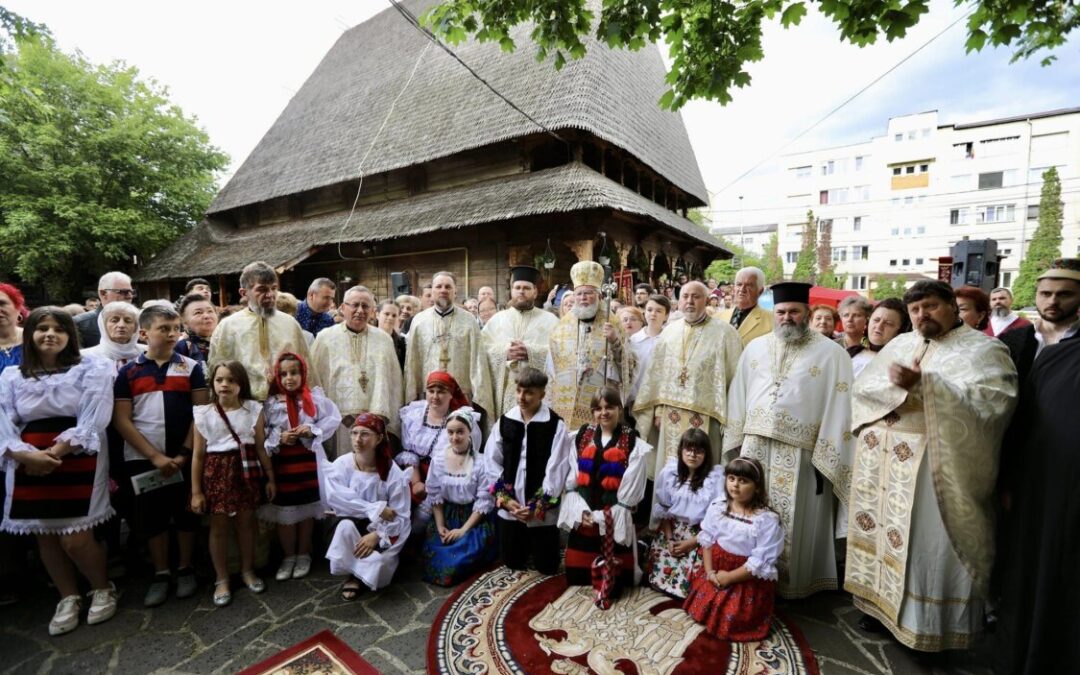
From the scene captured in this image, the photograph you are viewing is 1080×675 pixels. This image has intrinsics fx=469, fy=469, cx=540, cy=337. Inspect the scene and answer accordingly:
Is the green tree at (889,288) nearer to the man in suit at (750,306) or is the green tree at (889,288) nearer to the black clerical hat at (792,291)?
the man in suit at (750,306)

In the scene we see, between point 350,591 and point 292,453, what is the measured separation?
1162mm

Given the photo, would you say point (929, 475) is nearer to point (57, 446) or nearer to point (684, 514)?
point (684, 514)

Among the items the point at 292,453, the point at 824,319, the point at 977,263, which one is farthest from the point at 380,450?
the point at 977,263

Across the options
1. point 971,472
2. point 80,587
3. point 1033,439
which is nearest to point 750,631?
point 971,472

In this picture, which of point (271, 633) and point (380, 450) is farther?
point (380, 450)

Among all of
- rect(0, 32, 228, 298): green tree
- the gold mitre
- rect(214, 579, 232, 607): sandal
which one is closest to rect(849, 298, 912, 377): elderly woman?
the gold mitre

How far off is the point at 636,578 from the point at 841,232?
46146mm

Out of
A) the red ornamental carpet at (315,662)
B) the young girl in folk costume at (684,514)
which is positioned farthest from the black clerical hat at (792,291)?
the red ornamental carpet at (315,662)

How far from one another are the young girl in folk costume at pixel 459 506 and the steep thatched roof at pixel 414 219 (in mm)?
7716

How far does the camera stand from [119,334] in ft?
11.9

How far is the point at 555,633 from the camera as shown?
3.12 m

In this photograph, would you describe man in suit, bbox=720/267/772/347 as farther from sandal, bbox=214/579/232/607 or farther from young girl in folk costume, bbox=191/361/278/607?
sandal, bbox=214/579/232/607

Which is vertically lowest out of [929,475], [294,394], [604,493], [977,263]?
[604,493]

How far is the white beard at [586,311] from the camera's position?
177 inches
